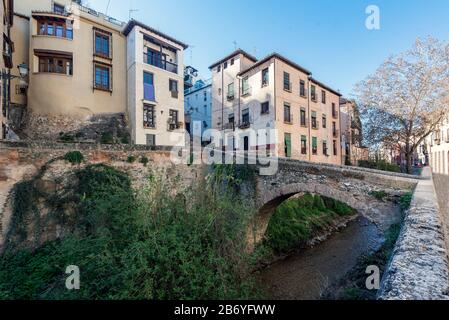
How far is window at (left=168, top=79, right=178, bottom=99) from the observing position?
19748 millimetres

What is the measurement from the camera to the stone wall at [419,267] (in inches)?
66.6

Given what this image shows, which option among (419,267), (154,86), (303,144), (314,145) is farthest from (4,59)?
(314,145)

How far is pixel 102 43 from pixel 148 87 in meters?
4.62

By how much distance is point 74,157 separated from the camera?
9609mm

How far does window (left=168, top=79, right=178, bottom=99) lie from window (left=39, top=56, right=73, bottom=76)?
706 centimetres

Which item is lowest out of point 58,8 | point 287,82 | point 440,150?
point 440,150

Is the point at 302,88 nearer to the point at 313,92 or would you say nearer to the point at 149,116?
the point at 313,92

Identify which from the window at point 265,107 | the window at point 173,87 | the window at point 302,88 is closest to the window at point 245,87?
the window at point 265,107

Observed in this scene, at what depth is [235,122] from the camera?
21.4 m

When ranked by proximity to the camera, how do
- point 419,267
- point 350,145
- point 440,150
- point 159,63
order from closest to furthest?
1. point 419,267
2. point 159,63
3. point 440,150
4. point 350,145

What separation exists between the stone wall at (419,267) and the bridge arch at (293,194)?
13.9 ft

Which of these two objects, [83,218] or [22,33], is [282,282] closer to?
[83,218]

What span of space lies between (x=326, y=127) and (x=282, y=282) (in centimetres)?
1805

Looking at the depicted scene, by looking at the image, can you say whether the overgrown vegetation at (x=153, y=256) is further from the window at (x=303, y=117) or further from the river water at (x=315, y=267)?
the window at (x=303, y=117)
